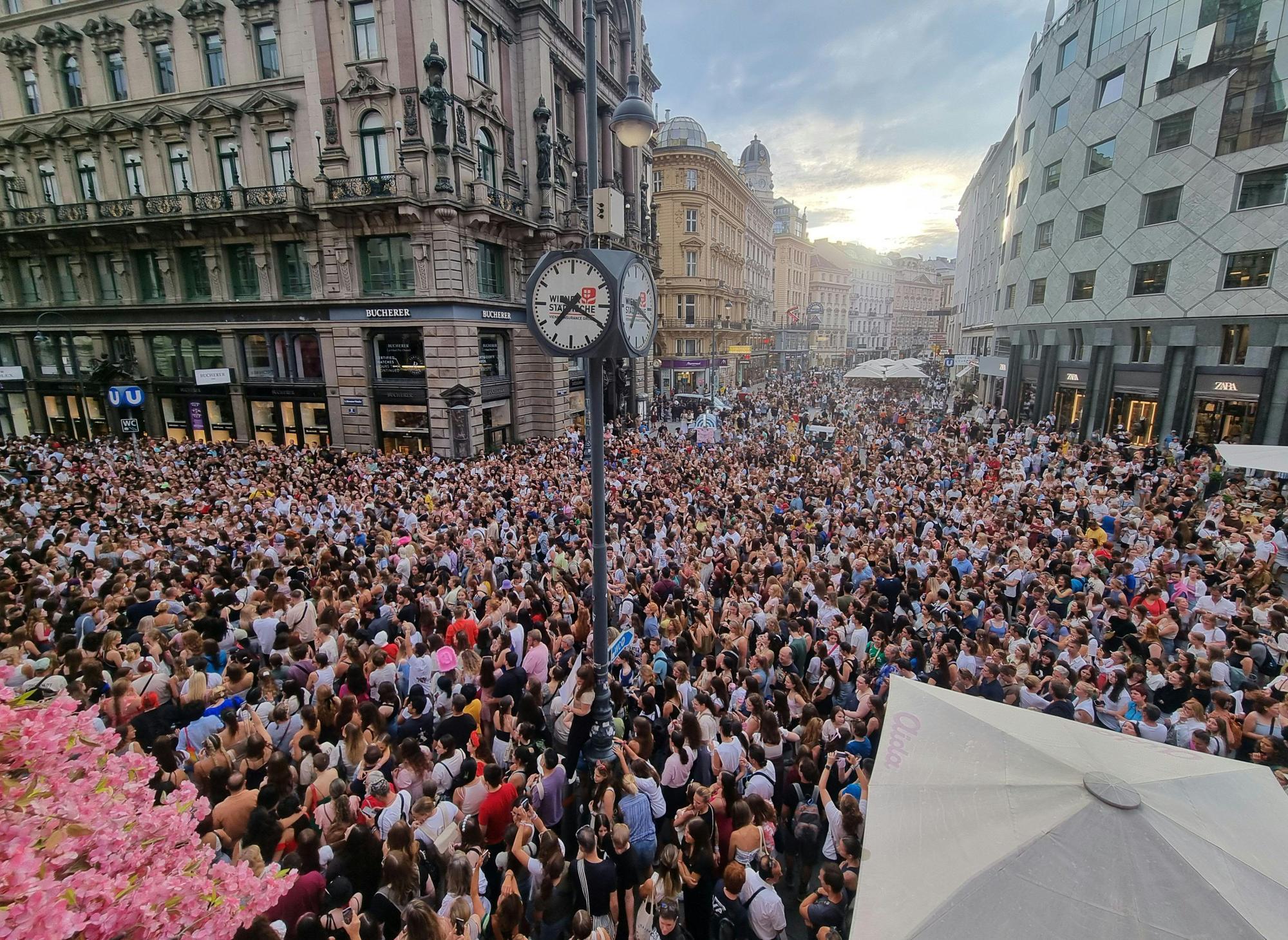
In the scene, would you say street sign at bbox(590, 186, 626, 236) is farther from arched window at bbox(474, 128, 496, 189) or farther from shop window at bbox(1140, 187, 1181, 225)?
shop window at bbox(1140, 187, 1181, 225)

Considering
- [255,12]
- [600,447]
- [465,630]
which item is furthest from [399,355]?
[600,447]

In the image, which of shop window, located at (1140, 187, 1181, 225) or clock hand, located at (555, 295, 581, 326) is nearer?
clock hand, located at (555, 295, 581, 326)

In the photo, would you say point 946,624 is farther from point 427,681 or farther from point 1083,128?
point 1083,128

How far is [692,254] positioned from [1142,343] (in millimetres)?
36242

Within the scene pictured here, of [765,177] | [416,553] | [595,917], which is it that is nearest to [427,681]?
[595,917]

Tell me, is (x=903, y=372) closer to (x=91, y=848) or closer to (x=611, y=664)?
(x=611, y=664)

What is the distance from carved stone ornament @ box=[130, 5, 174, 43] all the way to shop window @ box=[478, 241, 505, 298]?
17.2m

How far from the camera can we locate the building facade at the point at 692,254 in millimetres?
52656

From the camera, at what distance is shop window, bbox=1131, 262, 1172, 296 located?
2500 cm

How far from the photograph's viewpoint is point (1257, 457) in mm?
13180

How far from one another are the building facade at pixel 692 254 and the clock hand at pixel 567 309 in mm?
44619

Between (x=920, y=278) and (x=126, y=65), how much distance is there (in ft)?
524

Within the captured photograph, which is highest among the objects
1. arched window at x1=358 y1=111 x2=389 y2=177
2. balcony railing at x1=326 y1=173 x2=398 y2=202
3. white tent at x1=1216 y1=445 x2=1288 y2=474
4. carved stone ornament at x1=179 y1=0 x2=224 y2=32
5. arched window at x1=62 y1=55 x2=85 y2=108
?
carved stone ornament at x1=179 y1=0 x2=224 y2=32

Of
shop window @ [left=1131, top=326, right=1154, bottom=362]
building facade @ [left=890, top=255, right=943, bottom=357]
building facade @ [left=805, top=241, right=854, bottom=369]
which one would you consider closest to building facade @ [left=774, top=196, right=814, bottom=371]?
building facade @ [left=805, top=241, right=854, bottom=369]
